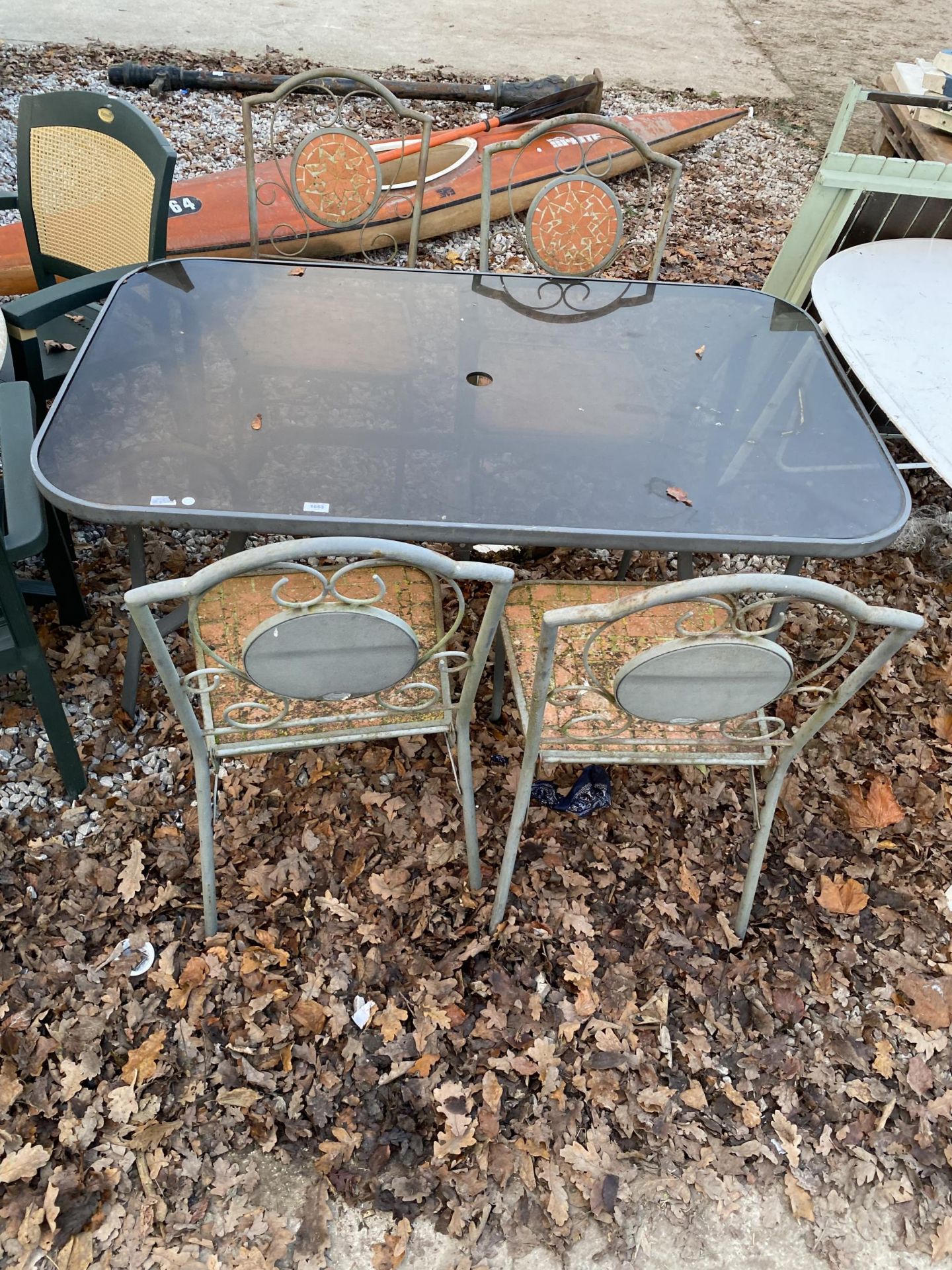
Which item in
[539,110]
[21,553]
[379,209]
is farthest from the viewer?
[539,110]

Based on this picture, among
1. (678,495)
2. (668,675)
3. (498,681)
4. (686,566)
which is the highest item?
(678,495)

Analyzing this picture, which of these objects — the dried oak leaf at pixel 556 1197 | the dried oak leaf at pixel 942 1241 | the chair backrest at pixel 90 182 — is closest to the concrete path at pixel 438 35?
the chair backrest at pixel 90 182

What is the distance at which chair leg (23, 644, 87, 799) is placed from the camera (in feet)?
6.84

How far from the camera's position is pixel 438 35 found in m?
8.45

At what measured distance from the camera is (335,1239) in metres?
1.70

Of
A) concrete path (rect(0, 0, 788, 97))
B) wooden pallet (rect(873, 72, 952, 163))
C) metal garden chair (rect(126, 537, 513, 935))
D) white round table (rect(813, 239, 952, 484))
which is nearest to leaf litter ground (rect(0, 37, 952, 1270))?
metal garden chair (rect(126, 537, 513, 935))

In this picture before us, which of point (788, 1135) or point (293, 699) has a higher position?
point (293, 699)

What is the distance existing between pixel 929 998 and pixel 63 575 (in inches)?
113

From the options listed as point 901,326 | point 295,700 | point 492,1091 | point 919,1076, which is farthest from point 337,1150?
point 901,326

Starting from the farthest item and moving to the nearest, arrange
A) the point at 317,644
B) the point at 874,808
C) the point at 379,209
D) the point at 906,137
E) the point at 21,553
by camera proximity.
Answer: the point at 906,137 → the point at 379,209 → the point at 874,808 → the point at 21,553 → the point at 317,644

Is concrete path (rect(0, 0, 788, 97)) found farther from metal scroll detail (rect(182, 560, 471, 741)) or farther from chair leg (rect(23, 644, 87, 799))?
metal scroll detail (rect(182, 560, 471, 741))

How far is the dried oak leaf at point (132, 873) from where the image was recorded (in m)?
2.16

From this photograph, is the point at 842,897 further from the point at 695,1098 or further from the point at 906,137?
the point at 906,137

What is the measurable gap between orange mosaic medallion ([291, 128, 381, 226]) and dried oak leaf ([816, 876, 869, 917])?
2.81 m
